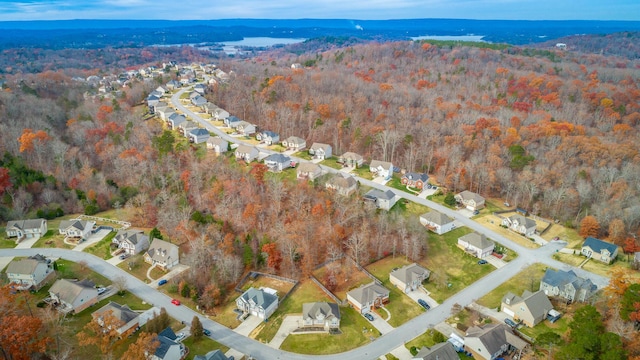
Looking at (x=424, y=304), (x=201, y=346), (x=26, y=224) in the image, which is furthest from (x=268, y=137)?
(x=201, y=346)

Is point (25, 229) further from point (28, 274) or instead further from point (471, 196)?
point (471, 196)

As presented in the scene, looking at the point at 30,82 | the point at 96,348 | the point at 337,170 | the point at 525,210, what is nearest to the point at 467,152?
the point at 525,210

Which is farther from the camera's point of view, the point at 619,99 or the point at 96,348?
the point at 619,99

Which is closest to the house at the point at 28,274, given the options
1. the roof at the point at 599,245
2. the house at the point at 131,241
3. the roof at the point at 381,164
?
the house at the point at 131,241

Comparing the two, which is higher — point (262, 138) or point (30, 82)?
point (30, 82)

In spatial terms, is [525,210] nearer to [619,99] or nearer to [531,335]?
[531,335]

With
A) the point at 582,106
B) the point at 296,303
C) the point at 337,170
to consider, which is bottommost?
the point at 296,303
